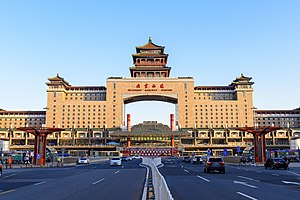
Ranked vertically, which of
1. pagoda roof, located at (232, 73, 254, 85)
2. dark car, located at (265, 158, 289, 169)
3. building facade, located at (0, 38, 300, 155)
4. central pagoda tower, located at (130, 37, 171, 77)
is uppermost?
central pagoda tower, located at (130, 37, 171, 77)

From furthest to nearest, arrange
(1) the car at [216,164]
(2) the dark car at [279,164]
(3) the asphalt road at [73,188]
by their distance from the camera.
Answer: (2) the dark car at [279,164], (1) the car at [216,164], (3) the asphalt road at [73,188]

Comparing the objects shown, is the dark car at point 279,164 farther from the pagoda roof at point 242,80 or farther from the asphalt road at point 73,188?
the pagoda roof at point 242,80

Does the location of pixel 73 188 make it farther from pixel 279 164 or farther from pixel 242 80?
pixel 242 80

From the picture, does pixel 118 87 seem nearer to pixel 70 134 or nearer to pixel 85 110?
pixel 85 110

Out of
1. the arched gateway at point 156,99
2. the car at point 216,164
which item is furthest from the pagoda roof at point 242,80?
the car at point 216,164

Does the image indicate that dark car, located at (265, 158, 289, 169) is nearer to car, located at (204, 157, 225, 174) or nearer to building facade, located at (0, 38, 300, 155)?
car, located at (204, 157, 225, 174)

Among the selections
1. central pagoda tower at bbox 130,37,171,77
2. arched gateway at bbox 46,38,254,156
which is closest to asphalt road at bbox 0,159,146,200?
arched gateway at bbox 46,38,254,156

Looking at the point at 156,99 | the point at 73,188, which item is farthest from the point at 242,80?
the point at 73,188

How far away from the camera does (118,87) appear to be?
435 ft

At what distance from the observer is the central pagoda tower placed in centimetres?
13700

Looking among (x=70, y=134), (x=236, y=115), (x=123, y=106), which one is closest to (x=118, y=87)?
(x=123, y=106)

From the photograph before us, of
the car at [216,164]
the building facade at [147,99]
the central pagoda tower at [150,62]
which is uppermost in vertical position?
the central pagoda tower at [150,62]

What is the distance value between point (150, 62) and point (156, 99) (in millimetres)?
16097

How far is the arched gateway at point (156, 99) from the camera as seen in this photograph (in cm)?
13075
